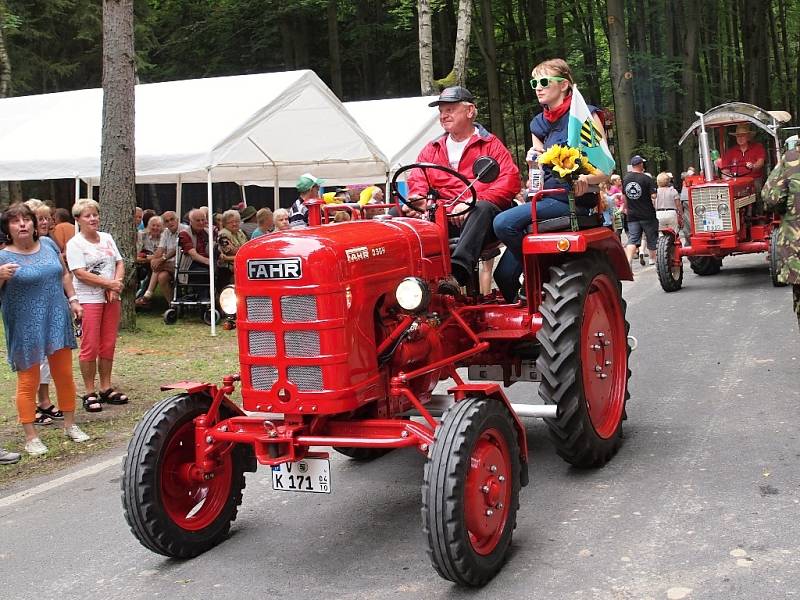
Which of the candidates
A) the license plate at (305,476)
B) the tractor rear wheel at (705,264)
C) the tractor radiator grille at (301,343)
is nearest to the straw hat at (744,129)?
the tractor rear wheel at (705,264)

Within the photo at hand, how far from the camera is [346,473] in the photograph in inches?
233

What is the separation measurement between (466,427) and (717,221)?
11.5 m

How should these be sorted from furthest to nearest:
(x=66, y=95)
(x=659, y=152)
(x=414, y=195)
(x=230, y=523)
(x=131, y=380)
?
(x=659, y=152) < (x=66, y=95) < (x=131, y=380) < (x=414, y=195) < (x=230, y=523)

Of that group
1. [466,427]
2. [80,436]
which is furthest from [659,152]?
[466,427]

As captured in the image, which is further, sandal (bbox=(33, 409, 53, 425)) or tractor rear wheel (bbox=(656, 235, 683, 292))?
tractor rear wheel (bbox=(656, 235, 683, 292))

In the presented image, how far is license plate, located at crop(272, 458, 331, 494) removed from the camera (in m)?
4.26

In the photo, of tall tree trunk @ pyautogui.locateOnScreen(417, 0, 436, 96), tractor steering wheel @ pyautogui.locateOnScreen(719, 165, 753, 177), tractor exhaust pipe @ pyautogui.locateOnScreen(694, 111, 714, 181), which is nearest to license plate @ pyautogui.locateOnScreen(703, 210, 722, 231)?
tractor exhaust pipe @ pyautogui.locateOnScreen(694, 111, 714, 181)

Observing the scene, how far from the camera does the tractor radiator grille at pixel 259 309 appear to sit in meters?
4.38

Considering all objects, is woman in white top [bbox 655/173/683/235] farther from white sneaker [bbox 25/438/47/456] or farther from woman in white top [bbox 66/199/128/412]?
white sneaker [bbox 25/438/47/456]

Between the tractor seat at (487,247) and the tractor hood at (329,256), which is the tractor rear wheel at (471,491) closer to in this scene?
the tractor hood at (329,256)

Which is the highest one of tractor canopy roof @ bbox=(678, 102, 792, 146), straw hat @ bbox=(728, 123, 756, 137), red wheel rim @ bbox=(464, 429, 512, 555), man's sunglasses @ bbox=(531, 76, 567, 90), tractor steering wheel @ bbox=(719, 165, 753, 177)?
tractor canopy roof @ bbox=(678, 102, 792, 146)

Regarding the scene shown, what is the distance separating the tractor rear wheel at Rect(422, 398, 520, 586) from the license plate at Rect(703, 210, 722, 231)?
11.1 m

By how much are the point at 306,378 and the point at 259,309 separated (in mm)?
403

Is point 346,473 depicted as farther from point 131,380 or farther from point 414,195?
point 131,380
